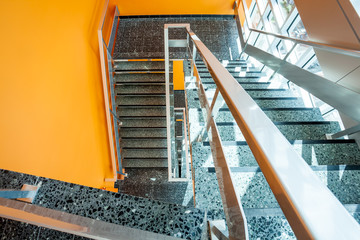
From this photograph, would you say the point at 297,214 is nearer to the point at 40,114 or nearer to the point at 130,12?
the point at 40,114

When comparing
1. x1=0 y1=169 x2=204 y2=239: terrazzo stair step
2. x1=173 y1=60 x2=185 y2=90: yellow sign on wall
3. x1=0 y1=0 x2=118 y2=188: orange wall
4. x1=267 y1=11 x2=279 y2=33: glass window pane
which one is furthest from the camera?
x1=173 y1=60 x2=185 y2=90: yellow sign on wall

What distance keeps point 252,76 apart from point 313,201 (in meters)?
3.97

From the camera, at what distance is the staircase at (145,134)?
14.3ft

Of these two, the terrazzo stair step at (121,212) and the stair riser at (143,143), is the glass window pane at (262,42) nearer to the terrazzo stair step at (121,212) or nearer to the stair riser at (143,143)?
the stair riser at (143,143)

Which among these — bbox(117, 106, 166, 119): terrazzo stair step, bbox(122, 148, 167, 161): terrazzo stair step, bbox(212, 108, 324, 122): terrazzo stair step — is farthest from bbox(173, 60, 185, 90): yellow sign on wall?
bbox(212, 108, 324, 122): terrazzo stair step

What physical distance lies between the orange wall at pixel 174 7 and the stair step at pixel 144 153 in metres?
5.03

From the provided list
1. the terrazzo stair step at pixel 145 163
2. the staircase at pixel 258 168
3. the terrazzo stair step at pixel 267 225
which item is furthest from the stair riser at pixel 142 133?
the terrazzo stair step at pixel 267 225

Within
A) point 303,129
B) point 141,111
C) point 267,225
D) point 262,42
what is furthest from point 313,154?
point 262,42

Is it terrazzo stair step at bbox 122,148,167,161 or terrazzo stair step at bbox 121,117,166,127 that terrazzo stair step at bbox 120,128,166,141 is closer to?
terrazzo stair step at bbox 121,117,166,127

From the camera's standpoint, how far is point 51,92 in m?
2.55

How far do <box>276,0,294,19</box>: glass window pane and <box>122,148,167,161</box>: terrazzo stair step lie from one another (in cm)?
429

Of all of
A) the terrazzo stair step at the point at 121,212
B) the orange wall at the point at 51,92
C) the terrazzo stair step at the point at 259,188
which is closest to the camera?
the terrazzo stair step at the point at 121,212

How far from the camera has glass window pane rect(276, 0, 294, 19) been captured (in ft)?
15.0

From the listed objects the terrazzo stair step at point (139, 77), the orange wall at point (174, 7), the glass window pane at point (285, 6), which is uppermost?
the orange wall at point (174, 7)
